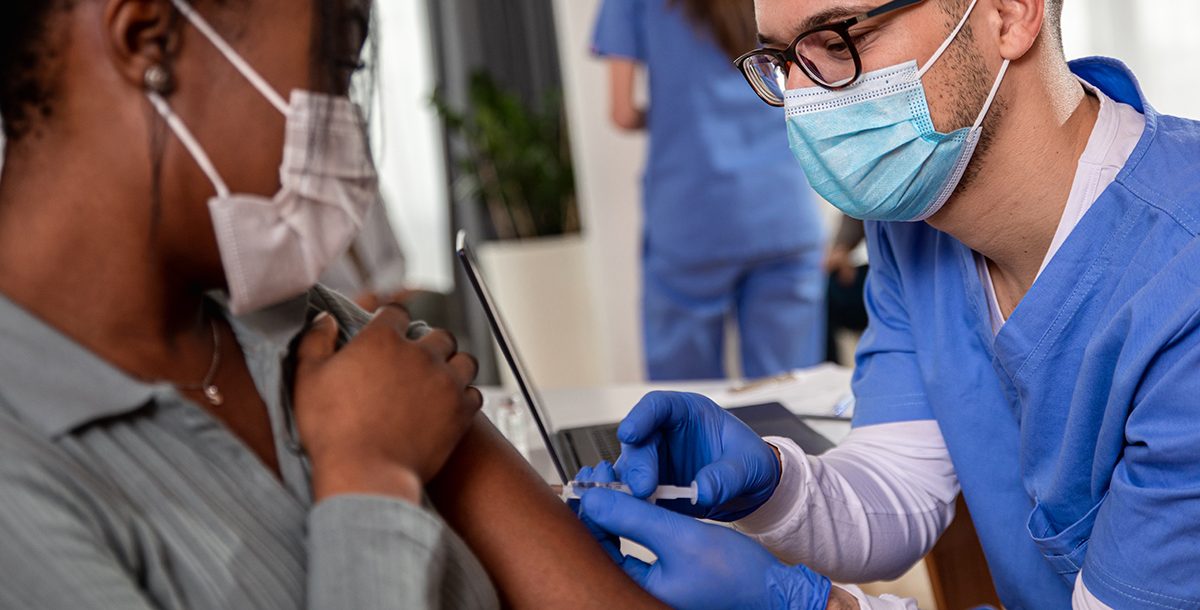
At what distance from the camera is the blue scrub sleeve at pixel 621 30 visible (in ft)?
9.05

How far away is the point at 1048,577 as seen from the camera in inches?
52.1

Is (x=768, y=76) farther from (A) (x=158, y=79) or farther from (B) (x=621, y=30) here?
(B) (x=621, y=30)

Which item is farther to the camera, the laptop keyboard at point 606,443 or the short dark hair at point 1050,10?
the laptop keyboard at point 606,443

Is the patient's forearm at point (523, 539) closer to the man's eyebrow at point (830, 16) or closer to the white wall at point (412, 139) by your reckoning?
the man's eyebrow at point (830, 16)

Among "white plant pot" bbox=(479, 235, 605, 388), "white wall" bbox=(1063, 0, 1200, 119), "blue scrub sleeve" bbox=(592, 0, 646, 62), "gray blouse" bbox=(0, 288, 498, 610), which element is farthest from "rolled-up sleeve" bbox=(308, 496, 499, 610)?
"white plant pot" bbox=(479, 235, 605, 388)

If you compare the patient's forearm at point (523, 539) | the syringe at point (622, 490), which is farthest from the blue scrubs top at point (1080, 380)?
the patient's forearm at point (523, 539)

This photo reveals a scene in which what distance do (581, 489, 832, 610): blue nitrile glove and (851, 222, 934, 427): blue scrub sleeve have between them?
1.29 ft

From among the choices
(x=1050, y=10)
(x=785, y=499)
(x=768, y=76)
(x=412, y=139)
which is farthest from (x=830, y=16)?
(x=412, y=139)

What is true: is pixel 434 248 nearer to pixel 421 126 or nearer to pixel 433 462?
pixel 421 126

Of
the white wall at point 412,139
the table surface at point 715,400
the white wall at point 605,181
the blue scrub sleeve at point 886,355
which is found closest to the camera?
the blue scrub sleeve at point 886,355

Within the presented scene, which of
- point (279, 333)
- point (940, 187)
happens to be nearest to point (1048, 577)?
point (940, 187)

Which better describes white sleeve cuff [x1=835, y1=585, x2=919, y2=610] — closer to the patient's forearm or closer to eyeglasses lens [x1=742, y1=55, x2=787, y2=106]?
the patient's forearm

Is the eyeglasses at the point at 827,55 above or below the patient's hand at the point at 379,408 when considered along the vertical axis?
above

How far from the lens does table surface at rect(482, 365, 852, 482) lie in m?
1.78
